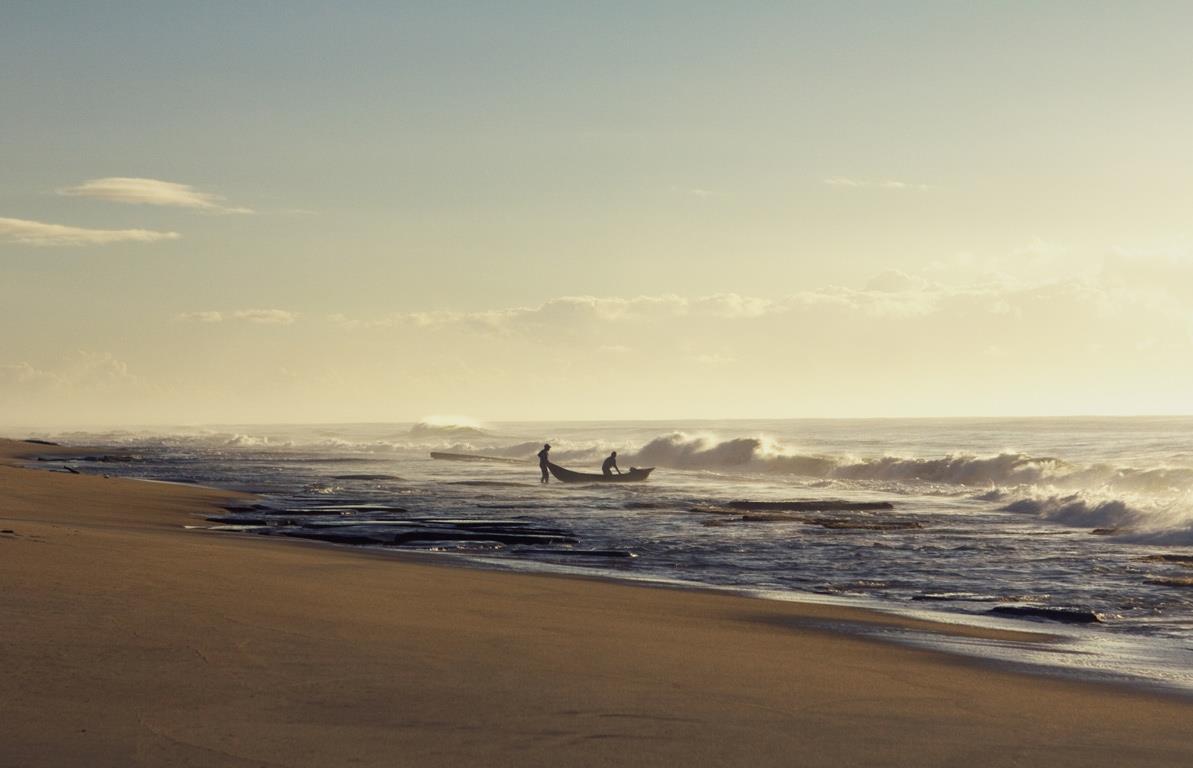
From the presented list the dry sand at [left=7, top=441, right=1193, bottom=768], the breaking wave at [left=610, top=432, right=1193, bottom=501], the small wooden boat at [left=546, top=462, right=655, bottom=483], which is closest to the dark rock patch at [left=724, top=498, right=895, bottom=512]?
the breaking wave at [left=610, top=432, right=1193, bottom=501]

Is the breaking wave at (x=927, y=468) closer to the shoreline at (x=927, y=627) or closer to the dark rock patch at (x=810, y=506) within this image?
the dark rock patch at (x=810, y=506)

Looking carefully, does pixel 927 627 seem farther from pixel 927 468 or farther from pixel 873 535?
pixel 927 468

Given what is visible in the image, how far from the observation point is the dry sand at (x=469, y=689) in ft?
19.9

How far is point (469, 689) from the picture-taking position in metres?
7.45

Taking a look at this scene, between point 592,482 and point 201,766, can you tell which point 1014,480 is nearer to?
point 592,482

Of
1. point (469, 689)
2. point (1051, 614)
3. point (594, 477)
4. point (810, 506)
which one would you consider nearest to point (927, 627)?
point (1051, 614)

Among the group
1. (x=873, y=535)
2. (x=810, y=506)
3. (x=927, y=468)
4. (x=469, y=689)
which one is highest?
(x=927, y=468)

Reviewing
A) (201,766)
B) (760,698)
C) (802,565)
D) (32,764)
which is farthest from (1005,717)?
(802,565)

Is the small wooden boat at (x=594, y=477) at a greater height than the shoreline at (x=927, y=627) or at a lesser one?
greater

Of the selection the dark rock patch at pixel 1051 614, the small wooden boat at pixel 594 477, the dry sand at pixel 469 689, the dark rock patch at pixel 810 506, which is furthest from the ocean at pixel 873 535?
the dry sand at pixel 469 689

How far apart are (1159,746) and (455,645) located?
5.18 meters

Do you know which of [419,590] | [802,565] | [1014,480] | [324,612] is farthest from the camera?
[1014,480]

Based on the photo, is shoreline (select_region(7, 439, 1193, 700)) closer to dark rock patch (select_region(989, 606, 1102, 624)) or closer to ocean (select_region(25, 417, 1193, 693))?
ocean (select_region(25, 417, 1193, 693))

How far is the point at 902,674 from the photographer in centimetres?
948
